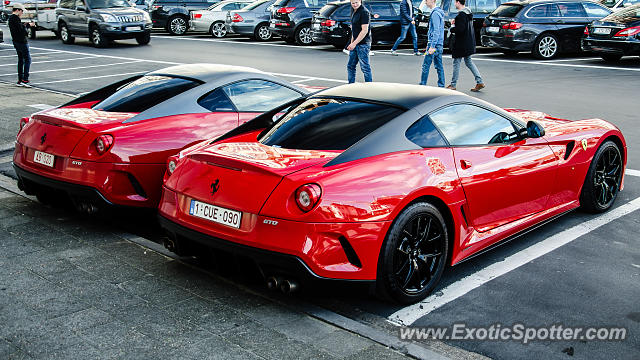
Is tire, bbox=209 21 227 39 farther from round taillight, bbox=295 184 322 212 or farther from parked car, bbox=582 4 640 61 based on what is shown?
round taillight, bbox=295 184 322 212

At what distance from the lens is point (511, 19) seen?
18688mm

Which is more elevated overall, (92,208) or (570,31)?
(570,31)

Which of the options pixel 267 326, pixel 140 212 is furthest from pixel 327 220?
pixel 140 212

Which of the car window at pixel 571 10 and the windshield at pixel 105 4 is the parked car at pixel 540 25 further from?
the windshield at pixel 105 4

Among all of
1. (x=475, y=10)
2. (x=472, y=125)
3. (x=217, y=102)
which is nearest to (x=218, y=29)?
(x=475, y=10)

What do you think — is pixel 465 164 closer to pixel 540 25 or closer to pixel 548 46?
pixel 540 25

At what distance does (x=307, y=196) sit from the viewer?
4230mm

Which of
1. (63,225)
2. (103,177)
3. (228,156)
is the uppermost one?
(228,156)

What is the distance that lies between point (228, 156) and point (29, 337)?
1610 mm

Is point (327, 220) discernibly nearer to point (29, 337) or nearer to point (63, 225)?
point (29, 337)

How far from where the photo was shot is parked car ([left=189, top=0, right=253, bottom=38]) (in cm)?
2808

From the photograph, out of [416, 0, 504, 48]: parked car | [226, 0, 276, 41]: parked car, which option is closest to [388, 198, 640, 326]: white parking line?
[416, 0, 504, 48]: parked car

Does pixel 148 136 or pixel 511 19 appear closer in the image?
pixel 148 136

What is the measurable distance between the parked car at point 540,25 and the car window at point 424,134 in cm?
1468
